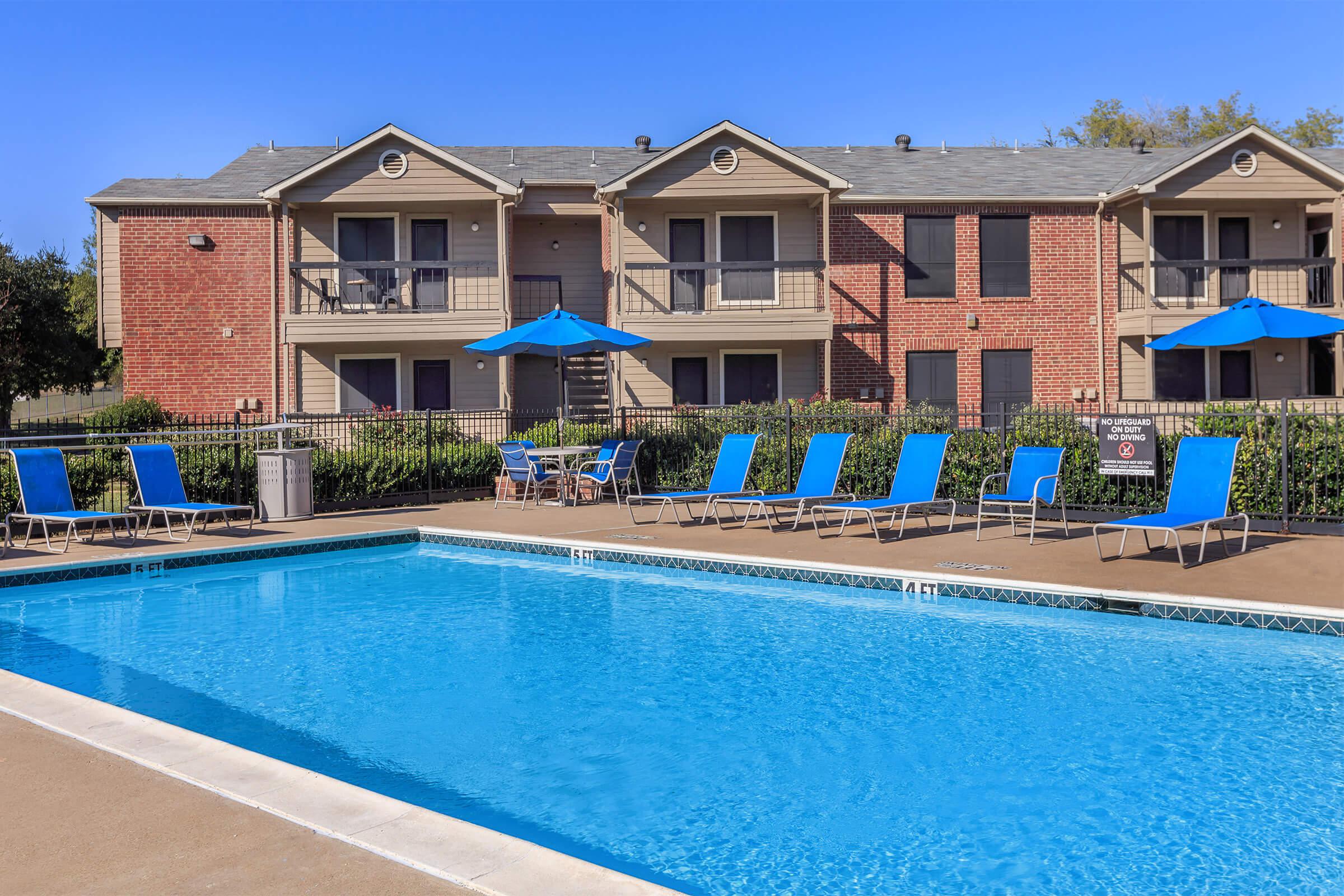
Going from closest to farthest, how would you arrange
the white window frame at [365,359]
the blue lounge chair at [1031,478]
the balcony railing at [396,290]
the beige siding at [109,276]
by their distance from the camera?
the blue lounge chair at [1031,478] < the balcony railing at [396,290] < the beige siding at [109,276] < the white window frame at [365,359]

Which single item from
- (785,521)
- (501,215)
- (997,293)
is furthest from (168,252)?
(997,293)

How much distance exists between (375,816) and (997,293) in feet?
70.0

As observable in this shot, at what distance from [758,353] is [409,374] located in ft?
24.0

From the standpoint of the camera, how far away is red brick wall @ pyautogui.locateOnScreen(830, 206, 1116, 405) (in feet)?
73.7

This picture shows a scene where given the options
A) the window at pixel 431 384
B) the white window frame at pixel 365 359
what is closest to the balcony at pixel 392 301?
the white window frame at pixel 365 359

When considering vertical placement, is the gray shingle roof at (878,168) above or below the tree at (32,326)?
above

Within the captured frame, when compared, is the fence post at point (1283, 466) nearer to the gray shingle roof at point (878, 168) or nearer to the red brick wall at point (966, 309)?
the red brick wall at point (966, 309)

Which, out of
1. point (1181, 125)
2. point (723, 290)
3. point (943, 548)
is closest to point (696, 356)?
point (723, 290)

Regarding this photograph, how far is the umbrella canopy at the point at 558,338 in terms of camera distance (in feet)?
51.0

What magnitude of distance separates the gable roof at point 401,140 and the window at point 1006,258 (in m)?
9.90

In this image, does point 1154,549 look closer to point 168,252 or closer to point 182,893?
point 182,893

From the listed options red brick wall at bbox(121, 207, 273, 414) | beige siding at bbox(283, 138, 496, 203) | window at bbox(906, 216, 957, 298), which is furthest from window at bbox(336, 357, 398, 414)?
window at bbox(906, 216, 957, 298)

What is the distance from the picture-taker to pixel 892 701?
6.05 m

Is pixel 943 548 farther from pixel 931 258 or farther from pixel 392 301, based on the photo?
pixel 392 301
